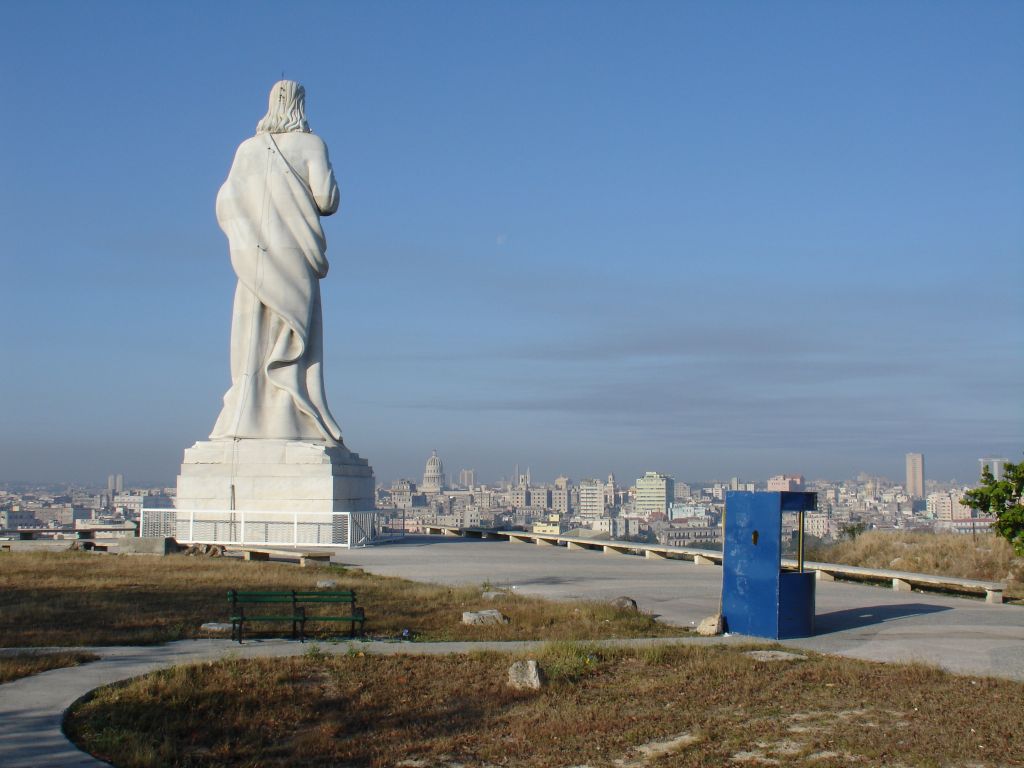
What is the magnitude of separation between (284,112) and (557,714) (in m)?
21.4

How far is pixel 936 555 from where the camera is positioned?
2147 centimetres

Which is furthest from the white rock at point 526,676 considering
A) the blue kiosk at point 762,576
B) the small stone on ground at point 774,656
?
the blue kiosk at point 762,576

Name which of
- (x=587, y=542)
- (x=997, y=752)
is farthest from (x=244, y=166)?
(x=997, y=752)

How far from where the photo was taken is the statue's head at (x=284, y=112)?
26625 millimetres

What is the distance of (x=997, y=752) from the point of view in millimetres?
7223

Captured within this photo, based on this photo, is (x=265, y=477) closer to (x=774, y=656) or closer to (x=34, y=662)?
(x=34, y=662)

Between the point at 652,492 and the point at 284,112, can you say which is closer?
the point at 284,112

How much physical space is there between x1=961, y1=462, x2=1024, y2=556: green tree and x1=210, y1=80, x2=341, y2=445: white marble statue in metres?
16.7

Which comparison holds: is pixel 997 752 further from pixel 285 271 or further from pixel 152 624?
pixel 285 271

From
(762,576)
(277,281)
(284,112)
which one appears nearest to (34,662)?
(762,576)

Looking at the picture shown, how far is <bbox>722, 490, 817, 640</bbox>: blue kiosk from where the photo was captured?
38.5 feet

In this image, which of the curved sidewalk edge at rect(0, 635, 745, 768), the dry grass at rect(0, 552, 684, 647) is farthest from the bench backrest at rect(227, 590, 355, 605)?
the curved sidewalk edge at rect(0, 635, 745, 768)

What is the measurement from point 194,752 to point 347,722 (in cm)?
119

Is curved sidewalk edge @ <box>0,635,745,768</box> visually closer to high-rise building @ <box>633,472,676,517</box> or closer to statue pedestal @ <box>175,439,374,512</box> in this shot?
A: statue pedestal @ <box>175,439,374,512</box>
